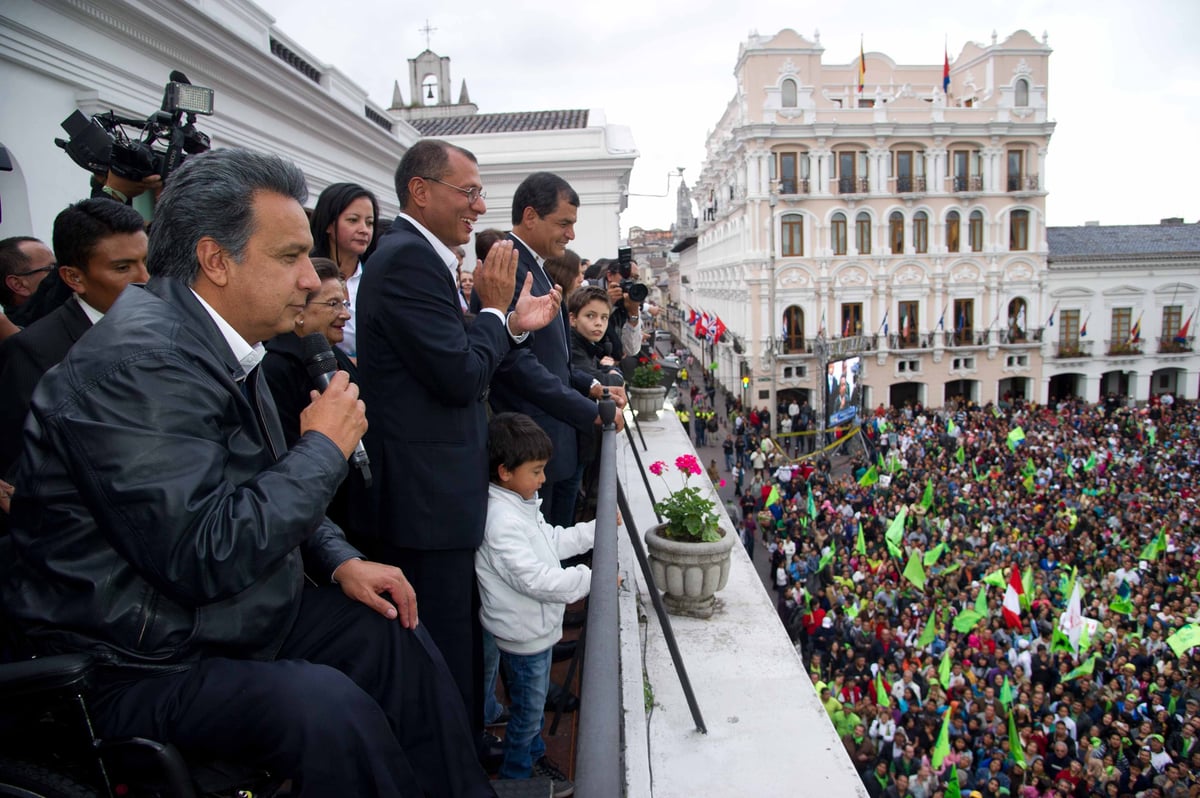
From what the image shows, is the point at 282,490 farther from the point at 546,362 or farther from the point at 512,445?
the point at 546,362

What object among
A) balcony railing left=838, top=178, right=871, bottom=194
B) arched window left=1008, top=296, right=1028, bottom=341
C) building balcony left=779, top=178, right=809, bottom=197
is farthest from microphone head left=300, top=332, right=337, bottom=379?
arched window left=1008, top=296, right=1028, bottom=341

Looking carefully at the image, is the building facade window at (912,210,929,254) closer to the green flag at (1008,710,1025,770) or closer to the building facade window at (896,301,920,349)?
the building facade window at (896,301,920,349)

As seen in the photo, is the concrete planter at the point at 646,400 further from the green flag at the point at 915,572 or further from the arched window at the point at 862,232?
the arched window at the point at 862,232

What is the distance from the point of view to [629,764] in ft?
9.07

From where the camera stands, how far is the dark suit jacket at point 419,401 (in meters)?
2.53

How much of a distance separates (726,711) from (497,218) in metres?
13.7

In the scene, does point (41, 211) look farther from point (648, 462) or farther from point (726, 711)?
point (726, 711)

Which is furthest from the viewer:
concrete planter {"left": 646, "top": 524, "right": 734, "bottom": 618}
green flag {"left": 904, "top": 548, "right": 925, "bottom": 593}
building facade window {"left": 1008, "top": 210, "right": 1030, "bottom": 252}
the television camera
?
building facade window {"left": 1008, "top": 210, "right": 1030, "bottom": 252}

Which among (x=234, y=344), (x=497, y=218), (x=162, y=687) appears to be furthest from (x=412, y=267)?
(x=497, y=218)

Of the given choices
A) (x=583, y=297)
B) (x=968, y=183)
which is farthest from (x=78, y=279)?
(x=968, y=183)

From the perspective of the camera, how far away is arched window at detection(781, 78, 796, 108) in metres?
33.4

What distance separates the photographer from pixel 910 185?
34031mm

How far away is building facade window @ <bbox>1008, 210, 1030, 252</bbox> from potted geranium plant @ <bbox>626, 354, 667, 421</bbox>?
3125 centimetres

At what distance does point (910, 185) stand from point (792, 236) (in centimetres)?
557
